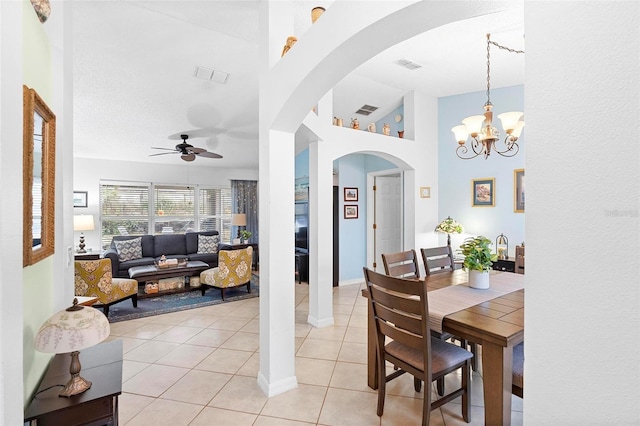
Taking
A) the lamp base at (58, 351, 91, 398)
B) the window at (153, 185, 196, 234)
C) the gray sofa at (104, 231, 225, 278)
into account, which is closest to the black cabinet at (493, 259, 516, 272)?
the lamp base at (58, 351, 91, 398)

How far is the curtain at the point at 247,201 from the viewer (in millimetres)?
7820

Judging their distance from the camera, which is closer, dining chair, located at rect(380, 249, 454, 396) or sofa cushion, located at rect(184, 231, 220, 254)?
dining chair, located at rect(380, 249, 454, 396)

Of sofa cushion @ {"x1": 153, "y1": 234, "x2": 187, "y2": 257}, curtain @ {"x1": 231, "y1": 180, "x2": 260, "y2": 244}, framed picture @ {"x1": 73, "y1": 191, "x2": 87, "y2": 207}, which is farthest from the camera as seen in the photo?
curtain @ {"x1": 231, "y1": 180, "x2": 260, "y2": 244}

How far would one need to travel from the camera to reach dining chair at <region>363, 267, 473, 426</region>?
1703 millimetres

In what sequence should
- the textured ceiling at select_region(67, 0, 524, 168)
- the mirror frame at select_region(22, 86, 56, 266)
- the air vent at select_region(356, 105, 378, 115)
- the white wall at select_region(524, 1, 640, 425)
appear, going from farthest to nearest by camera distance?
the air vent at select_region(356, 105, 378, 115) → the textured ceiling at select_region(67, 0, 524, 168) → the mirror frame at select_region(22, 86, 56, 266) → the white wall at select_region(524, 1, 640, 425)

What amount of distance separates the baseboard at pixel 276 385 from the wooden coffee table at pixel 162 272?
3249 mm

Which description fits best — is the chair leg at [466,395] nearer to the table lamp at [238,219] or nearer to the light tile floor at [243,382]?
the light tile floor at [243,382]

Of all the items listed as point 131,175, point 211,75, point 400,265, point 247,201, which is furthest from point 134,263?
point 400,265

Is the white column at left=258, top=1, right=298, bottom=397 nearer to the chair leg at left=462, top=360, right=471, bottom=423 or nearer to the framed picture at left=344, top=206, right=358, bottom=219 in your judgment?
the chair leg at left=462, top=360, right=471, bottom=423

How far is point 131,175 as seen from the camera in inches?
260

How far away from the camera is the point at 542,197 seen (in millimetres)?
687

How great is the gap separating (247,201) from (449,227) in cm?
510

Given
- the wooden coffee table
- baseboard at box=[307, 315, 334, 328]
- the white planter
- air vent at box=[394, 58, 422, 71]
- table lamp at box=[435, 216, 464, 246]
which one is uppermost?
air vent at box=[394, 58, 422, 71]

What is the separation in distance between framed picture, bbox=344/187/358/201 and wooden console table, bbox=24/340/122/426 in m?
4.42
